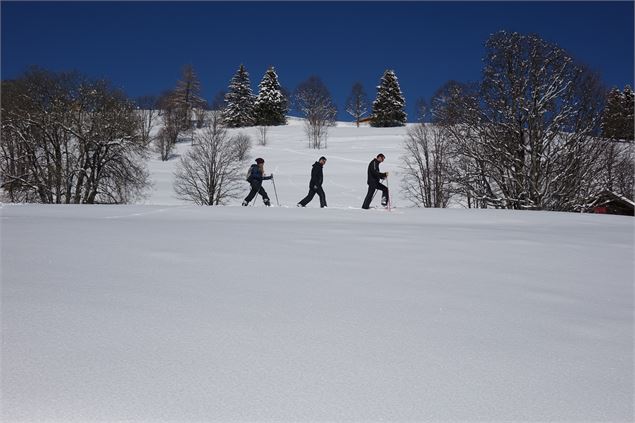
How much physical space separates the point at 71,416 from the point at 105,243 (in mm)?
3527

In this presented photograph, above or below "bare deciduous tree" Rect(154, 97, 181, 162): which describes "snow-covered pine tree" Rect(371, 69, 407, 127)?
above

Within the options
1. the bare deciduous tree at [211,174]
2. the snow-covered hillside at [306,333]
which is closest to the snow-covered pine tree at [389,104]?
the bare deciduous tree at [211,174]

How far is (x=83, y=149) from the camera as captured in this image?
2450 cm

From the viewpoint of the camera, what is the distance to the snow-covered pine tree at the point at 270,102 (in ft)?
217

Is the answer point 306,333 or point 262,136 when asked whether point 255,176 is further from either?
point 262,136

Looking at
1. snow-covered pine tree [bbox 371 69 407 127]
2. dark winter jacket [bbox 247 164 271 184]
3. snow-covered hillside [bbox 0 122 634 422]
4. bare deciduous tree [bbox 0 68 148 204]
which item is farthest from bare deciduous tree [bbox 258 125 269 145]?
snow-covered hillside [bbox 0 122 634 422]

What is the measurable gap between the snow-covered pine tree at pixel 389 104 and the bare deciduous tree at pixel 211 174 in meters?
33.8

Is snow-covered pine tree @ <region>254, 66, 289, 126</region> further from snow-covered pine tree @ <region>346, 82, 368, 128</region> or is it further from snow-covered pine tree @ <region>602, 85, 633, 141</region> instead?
snow-covered pine tree @ <region>602, 85, 633, 141</region>

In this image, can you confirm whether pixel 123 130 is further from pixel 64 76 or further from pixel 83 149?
pixel 64 76

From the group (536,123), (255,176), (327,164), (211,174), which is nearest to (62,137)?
(211,174)

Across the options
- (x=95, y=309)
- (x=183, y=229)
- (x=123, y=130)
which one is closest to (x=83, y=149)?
(x=123, y=130)

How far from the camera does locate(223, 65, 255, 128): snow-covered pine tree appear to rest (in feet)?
219

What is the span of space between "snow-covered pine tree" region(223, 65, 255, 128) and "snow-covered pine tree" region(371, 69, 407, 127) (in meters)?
20.0

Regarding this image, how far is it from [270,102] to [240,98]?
5.22 m
